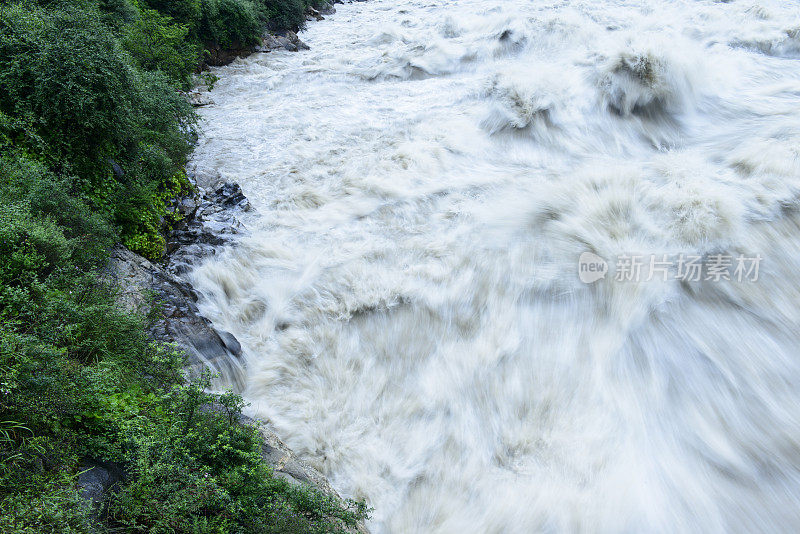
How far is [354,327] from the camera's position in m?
5.06

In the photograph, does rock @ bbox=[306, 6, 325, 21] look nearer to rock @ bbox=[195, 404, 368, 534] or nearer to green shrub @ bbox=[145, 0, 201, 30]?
green shrub @ bbox=[145, 0, 201, 30]

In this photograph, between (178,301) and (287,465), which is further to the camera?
(178,301)

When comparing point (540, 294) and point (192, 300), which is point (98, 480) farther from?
point (540, 294)

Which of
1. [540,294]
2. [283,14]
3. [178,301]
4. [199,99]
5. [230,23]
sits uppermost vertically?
[230,23]

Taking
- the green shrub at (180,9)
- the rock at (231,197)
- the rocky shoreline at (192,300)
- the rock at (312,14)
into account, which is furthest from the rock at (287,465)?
the rock at (312,14)

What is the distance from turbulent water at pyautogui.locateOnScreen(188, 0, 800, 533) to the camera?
3.71m

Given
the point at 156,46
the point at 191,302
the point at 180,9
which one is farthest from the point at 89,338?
the point at 180,9

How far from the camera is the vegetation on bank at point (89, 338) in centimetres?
256

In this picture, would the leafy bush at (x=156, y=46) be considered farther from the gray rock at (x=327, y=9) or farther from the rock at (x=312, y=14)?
the gray rock at (x=327, y=9)

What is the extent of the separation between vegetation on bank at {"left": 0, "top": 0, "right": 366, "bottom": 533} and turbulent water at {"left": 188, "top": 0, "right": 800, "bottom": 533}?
1033 millimetres

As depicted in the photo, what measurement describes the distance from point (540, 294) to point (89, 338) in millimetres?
4434

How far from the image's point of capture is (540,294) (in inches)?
204

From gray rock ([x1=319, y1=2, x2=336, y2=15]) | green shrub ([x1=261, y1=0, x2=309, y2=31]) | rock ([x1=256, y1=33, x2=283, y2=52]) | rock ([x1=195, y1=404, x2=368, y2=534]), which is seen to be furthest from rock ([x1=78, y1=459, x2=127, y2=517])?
gray rock ([x1=319, y1=2, x2=336, y2=15])

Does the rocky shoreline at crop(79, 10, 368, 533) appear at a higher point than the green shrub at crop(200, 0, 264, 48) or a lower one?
lower
